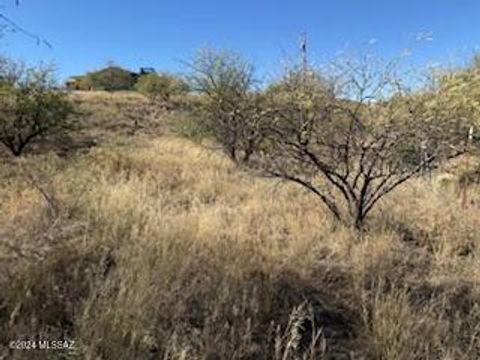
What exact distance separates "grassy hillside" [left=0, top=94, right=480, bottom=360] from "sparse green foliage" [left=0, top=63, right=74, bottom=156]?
31.8 feet

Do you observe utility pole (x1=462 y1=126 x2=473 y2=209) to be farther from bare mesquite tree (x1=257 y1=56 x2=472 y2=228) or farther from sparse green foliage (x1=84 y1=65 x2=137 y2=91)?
sparse green foliage (x1=84 y1=65 x2=137 y2=91)

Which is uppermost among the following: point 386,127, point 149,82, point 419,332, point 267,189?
Result: point 149,82

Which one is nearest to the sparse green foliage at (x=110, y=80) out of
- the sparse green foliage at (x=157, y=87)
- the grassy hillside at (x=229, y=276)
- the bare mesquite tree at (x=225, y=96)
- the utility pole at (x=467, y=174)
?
the sparse green foliage at (x=157, y=87)

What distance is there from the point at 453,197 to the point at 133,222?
21.0ft

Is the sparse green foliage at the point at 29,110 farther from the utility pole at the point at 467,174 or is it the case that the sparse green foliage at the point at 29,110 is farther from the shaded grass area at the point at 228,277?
the utility pole at the point at 467,174

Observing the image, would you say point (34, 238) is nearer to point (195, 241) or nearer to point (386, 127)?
point (195, 241)

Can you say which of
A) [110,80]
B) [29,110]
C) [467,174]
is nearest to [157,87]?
[110,80]

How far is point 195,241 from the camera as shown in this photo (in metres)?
6.70

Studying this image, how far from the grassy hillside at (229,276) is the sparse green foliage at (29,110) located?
970 centimetres

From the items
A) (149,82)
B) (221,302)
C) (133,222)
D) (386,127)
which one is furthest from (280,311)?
(149,82)

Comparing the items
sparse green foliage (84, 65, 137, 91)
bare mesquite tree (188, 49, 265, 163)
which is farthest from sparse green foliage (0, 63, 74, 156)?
sparse green foliage (84, 65, 137, 91)

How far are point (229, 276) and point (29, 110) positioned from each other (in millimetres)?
15733

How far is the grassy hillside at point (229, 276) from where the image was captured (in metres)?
4.58

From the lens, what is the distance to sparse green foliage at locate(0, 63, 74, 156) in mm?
19484
